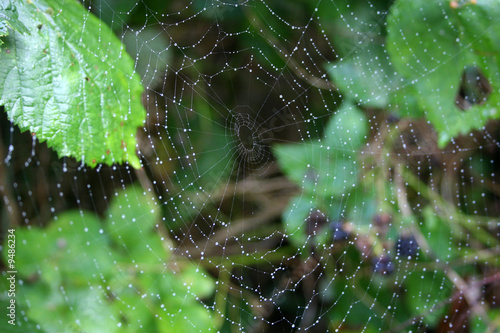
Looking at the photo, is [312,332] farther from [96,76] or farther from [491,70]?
[96,76]

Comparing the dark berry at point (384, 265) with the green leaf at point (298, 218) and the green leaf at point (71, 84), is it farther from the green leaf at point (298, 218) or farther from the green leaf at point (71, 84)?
the green leaf at point (71, 84)

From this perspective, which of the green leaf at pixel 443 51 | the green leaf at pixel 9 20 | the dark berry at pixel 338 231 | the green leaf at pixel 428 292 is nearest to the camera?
the green leaf at pixel 9 20

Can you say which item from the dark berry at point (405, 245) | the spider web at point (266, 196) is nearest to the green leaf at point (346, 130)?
the spider web at point (266, 196)

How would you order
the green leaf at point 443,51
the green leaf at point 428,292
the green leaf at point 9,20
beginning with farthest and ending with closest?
the green leaf at point 428,292
the green leaf at point 443,51
the green leaf at point 9,20

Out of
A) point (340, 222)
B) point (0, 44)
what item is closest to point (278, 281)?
point (340, 222)

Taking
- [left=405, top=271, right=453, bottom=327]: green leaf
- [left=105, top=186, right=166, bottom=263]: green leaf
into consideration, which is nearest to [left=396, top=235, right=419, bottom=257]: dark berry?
[left=405, top=271, right=453, bottom=327]: green leaf

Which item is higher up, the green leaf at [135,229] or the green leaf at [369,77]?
the green leaf at [369,77]

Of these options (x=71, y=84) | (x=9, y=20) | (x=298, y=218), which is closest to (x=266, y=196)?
(x=298, y=218)
